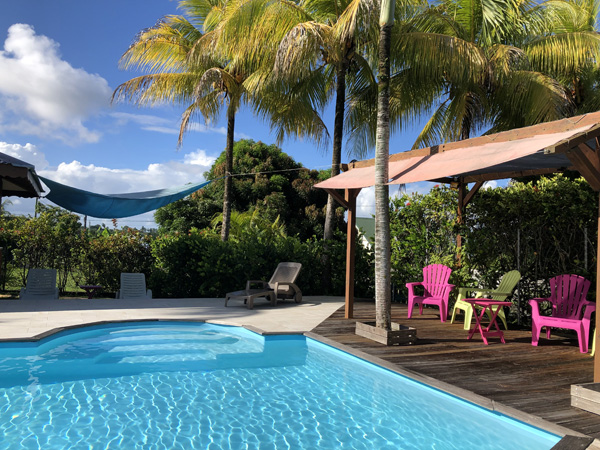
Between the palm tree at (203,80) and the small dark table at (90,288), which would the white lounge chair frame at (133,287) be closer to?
the small dark table at (90,288)

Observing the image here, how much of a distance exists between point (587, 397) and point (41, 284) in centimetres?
1058

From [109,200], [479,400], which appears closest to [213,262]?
[109,200]

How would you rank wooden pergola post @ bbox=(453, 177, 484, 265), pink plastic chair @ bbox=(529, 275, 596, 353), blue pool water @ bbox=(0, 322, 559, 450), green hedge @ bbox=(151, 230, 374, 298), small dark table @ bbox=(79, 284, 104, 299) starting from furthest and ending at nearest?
green hedge @ bbox=(151, 230, 374, 298), small dark table @ bbox=(79, 284, 104, 299), wooden pergola post @ bbox=(453, 177, 484, 265), pink plastic chair @ bbox=(529, 275, 596, 353), blue pool water @ bbox=(0, 322, 559, 450)

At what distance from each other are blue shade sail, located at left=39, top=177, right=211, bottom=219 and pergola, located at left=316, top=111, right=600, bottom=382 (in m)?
4.45

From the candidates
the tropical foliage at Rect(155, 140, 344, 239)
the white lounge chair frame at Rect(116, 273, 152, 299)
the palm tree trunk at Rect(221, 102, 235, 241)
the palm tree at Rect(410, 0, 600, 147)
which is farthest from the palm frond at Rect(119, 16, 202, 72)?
the tropical foliage at Rect(155, 140, 344, 239)

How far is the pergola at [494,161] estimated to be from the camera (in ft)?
14.1

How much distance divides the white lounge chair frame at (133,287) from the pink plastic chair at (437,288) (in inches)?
240

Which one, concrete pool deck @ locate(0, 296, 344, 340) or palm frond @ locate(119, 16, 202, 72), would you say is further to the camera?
palm frond @ locate(119, 16, 202, 72)

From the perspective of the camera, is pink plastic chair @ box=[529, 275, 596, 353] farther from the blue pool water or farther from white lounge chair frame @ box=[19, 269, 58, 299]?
white lounge chair frame @ box=[19, 269, 58, 299]

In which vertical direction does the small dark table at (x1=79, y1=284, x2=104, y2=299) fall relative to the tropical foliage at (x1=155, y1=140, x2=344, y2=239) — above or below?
below

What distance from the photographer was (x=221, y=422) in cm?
411

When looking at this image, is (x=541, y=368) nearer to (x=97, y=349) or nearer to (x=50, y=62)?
(x=97, y=349)

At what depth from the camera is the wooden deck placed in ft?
13.0

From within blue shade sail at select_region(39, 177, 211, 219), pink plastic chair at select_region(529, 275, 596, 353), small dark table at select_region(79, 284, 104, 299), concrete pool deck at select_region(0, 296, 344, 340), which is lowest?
concrete pool deck at select_region(0, 296, 344, 340)
